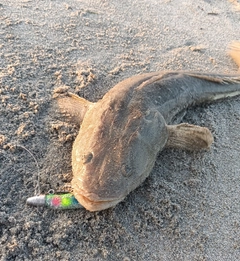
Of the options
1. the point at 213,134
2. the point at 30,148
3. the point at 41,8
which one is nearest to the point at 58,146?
the point at 30,148

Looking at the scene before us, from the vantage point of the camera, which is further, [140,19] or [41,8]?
[140,19]

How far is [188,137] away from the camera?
369cm

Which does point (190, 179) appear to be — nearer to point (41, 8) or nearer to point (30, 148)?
point (30, 148)

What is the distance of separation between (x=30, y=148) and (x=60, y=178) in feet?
1.41

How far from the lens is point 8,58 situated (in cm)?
429

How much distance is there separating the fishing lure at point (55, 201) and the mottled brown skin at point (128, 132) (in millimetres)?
152

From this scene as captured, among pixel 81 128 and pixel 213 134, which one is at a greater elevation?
pixel 81 128

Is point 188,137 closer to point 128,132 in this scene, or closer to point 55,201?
point 128,132

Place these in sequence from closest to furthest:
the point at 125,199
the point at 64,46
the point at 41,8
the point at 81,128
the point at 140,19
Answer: the point at 125,199 → the point at 81,128 → the point at 64,46 → the point at 41,8 → the point at 140,19

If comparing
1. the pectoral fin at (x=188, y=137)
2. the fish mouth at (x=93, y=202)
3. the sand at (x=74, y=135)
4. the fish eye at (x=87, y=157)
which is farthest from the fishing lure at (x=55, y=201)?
the pectoral fin at (x=188, y=137)

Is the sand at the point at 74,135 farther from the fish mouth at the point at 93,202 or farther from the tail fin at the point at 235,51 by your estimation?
the fish mouth at the point at 93,202

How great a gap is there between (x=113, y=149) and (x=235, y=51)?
327 centimetres

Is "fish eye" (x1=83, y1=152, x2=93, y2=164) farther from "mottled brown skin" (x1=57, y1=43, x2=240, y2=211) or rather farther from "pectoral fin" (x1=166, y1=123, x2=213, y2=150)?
"pectoral fin" (x1=166, y1=123, x2=213, y2=150)

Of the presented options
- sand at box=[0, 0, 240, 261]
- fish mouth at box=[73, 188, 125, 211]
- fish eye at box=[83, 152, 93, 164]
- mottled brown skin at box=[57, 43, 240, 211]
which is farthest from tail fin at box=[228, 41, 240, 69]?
fish mouth at box=[73, 188, 125, 211]
